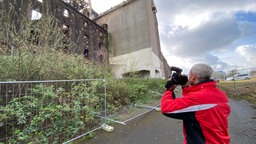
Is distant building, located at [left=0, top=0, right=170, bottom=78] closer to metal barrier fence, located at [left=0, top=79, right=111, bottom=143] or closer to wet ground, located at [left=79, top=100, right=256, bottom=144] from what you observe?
wet ground, located at [left=79, top=100, right=256, bottom=144]

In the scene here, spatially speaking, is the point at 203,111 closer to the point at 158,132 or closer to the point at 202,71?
the point at 202,71

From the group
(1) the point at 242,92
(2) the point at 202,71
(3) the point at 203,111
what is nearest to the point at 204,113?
(3) the point at 203,111

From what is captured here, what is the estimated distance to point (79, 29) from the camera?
1659 cm

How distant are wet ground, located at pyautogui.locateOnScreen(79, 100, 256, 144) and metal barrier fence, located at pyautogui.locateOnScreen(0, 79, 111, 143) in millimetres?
312

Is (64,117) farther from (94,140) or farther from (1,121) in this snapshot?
(1,121)

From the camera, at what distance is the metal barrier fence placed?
2.35 m

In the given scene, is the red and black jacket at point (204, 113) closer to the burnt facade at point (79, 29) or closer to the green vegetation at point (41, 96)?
the green vegetation at point (41, 96)

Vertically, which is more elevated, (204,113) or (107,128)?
(204,113)

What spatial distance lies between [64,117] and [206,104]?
258 centimetres

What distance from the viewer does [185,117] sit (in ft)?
4.48

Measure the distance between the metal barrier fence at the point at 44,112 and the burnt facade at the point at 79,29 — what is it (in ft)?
29.7

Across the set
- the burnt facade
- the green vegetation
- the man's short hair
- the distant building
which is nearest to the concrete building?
the distant building

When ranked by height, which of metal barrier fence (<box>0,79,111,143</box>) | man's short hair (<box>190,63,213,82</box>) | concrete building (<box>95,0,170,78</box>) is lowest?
metal barrier fence (<box>0,79,111,143</box>)

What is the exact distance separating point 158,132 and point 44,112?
2425mm
